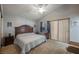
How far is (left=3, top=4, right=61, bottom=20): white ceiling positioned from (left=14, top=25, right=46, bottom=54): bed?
21cm

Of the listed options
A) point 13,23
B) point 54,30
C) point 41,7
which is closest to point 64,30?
point 54,30

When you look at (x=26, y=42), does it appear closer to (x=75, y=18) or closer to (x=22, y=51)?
(x=22, y=51)

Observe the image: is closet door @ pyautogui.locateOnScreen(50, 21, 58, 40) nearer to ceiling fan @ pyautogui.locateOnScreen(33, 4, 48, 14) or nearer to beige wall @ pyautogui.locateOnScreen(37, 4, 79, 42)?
beige wall @ pyautogui.locateOnScreen(37, 4, 79, 42)

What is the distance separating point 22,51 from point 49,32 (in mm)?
576

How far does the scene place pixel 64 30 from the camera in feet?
5.37

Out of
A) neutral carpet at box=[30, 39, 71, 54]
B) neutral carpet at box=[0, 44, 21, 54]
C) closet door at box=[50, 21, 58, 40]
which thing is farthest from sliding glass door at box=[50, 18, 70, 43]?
neutral carpet at box=[0, 44, 21, 54]

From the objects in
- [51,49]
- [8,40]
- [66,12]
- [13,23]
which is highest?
[66,12]

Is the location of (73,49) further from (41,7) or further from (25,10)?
(25,10)

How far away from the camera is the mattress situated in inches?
60.3

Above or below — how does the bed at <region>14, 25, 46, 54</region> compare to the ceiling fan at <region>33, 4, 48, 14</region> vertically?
below

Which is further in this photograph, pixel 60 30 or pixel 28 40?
pixel 60 30

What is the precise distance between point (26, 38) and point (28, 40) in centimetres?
5
